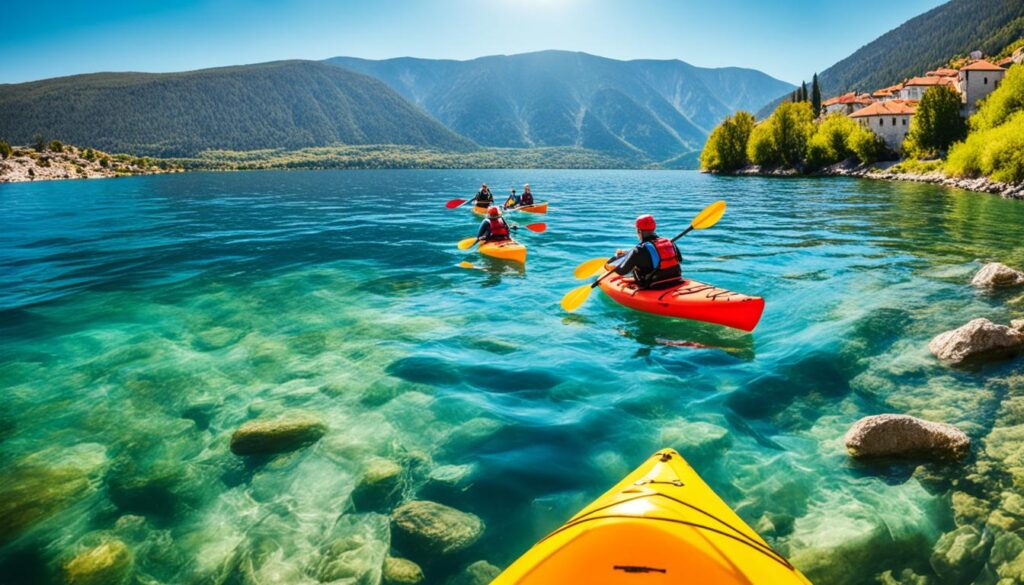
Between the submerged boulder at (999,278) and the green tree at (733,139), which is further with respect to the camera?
the green tree at (733,139)

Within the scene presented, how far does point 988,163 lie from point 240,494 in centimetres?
5340

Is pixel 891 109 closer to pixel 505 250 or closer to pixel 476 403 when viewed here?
pixel 505 250

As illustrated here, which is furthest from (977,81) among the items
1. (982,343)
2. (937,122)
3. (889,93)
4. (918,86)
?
(982,343)

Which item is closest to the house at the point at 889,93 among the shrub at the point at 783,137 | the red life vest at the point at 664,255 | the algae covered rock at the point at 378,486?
the shrub at the point at 783,137

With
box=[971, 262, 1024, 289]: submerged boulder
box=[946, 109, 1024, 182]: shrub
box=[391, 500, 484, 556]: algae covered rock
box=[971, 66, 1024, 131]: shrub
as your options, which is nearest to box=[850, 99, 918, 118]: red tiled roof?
box=[971, 66, 1024, 131]: shrub

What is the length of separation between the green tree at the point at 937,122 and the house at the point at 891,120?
1863cm

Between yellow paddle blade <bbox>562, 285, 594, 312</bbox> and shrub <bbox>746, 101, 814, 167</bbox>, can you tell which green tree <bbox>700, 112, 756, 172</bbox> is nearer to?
shrub <bbox>746, 101, 814, 167</bbox>

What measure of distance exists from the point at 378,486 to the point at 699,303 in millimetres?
7762

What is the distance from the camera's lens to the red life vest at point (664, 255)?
12.1m

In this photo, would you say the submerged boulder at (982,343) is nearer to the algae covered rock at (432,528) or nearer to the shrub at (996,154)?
the algae covered rock at (432,528)

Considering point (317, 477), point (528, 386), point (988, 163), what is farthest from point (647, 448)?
point (988, 163)

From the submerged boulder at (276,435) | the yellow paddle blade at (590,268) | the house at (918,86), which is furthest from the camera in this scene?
the house at (918,86)

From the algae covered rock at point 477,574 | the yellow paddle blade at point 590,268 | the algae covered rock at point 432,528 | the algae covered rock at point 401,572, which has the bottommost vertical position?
the algae covered rock at point 477,574

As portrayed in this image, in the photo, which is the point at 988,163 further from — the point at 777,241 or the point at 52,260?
the point at 52,260
